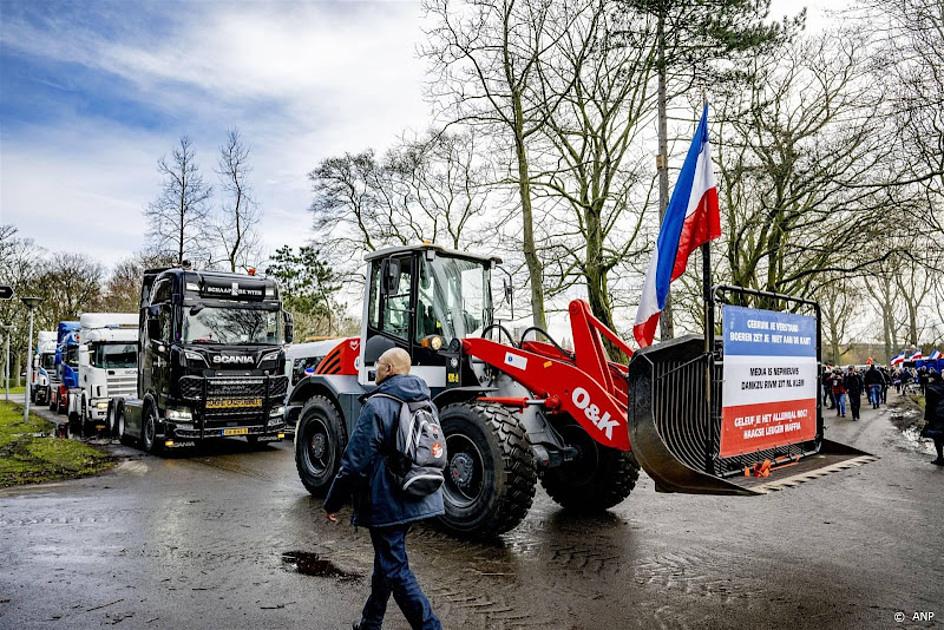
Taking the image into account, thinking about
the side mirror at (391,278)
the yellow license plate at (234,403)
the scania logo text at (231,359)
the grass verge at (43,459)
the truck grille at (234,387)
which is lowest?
the grass verge at (43,459)

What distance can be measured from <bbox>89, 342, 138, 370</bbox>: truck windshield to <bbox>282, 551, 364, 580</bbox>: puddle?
14.1 m

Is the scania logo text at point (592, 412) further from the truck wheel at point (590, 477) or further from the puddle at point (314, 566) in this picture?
the puddle at point (314, 566)

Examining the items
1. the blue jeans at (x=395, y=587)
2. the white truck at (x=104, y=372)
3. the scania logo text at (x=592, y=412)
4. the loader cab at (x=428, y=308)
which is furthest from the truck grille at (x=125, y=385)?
the blue jeans at (x=395, y=587)

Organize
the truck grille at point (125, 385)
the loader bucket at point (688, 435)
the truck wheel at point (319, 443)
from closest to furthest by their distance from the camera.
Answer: the loader bucket at point (688, 435) < the truck wheel at point (319, 443) < the truck grille at point (125, 385)

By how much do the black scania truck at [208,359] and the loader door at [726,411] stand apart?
9.58 m

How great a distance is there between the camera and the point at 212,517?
309 inches

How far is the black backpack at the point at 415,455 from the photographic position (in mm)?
4141

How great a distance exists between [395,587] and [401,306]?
15.2 ft

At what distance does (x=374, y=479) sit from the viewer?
13.7 feet

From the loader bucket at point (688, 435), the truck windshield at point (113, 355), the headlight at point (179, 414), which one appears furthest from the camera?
the truck windshield at point (113, 355)

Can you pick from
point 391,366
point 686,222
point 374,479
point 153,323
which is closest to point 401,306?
point 686,222

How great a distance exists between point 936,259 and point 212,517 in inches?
726

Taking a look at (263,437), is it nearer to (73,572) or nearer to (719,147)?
(73,572)

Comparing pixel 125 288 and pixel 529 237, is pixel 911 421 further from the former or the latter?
pixel 125 288
